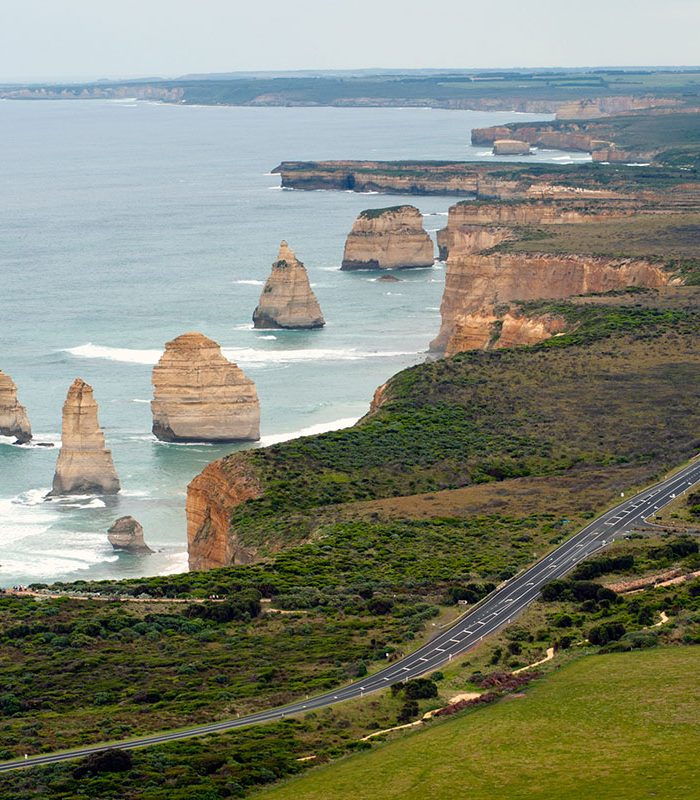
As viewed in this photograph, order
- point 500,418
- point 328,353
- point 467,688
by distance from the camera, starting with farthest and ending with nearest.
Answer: point 328,353 < point 500,418 < point 467,688

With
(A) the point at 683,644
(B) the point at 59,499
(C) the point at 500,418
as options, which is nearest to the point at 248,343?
(B) the point at 59,499

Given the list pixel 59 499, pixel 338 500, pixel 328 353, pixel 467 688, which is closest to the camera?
pixel 467 688

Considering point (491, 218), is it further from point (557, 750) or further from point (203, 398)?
point (557, 750)

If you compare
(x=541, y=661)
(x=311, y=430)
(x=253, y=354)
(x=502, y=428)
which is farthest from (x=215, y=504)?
(x=253, y=354)

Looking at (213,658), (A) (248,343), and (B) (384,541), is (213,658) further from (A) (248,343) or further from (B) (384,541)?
(A) (248,343)

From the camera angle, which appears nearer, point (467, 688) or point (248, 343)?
point (467, 688)

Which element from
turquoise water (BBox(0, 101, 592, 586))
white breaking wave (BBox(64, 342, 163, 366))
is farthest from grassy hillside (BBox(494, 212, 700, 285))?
white breaking wave (BBox(64, 342, 163, 366))
